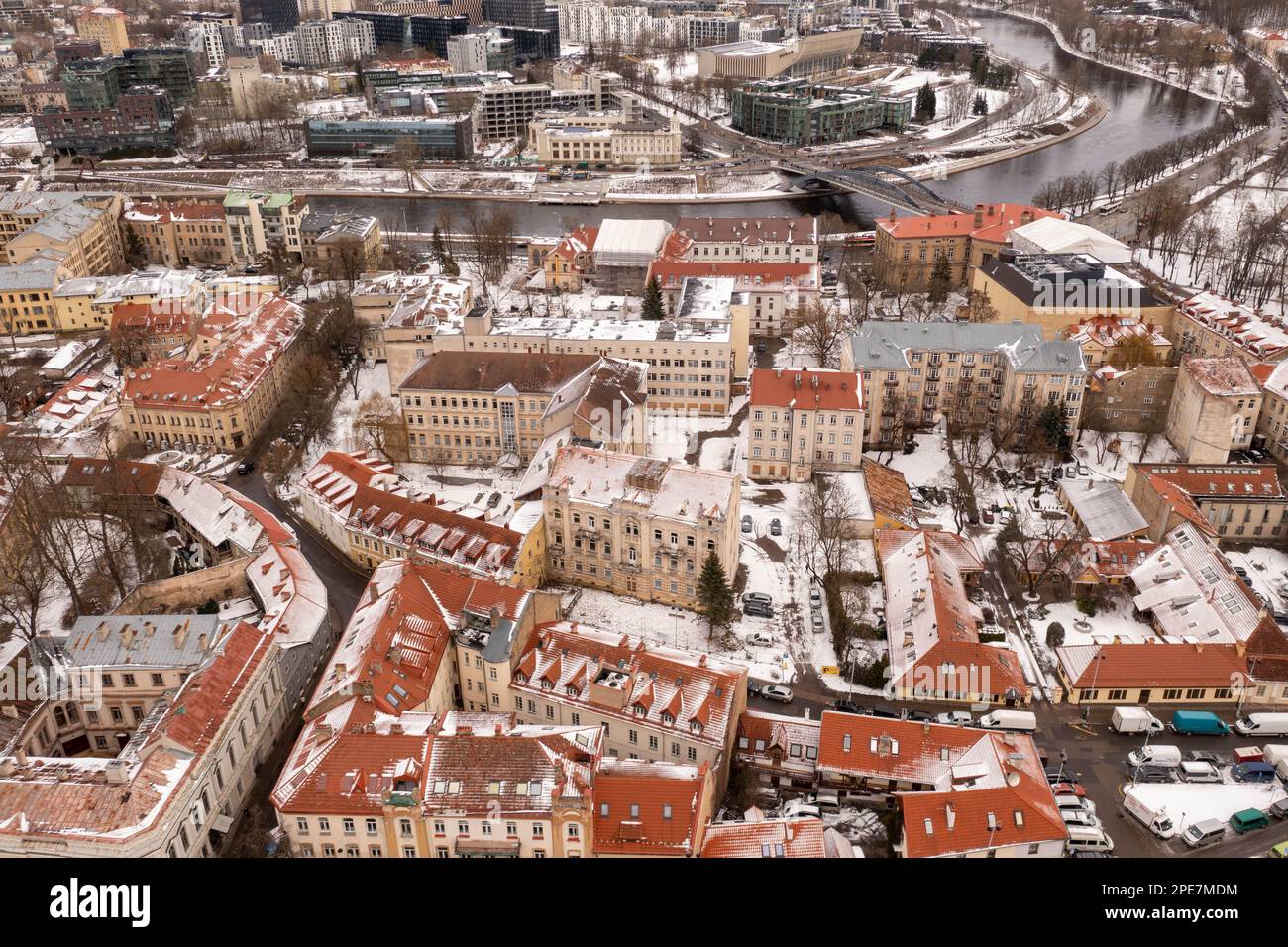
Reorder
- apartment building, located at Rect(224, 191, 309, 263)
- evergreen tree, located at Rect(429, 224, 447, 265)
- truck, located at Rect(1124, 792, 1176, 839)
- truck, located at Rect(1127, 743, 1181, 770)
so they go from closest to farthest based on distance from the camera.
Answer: truck, located at Rect(1124, 792, 1176, 839) < truck, located at Rect(1127, 743, 1181, 770) < evergreen tree, located at Rect(429, 224, 447, 265) < apartment building, located at Rect(224, 191, 309, 263)

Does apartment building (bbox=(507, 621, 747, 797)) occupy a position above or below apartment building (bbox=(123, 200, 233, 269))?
below

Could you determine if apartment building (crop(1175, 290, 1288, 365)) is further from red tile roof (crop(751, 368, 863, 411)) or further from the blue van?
the blue van

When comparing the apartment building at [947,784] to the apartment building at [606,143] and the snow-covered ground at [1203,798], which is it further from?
the apartment building at [606,143]

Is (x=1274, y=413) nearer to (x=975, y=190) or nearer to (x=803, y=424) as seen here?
(x=803, y=424)

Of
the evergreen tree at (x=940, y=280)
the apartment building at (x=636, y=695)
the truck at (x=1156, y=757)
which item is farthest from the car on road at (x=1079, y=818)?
the evergreen tree at (x=940, y=280)

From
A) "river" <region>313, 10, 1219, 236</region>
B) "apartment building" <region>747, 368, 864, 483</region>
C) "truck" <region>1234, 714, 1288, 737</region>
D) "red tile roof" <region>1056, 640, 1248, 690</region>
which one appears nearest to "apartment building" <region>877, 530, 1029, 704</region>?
"red tile roof" <region>1056, 640, 1248, 690</region>
